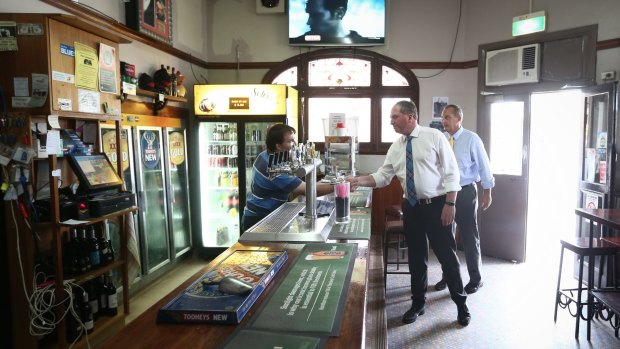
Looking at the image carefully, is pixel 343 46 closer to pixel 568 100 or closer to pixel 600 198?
pixel 600 198

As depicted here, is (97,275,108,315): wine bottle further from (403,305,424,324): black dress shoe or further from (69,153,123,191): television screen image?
(403,305,424,324): black dress shoe

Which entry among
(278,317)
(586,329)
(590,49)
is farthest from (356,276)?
(590,49)

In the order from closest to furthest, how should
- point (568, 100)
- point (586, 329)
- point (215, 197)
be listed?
point (586, 329) → point (215, 197) → point (568, 100)

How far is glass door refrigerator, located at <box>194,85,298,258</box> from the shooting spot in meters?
5.36

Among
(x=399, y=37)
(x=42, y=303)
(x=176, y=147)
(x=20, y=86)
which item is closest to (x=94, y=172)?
(x=20, y=86)

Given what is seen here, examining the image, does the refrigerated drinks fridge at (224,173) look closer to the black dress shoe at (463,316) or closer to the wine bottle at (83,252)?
the wine bottle at (83,252)

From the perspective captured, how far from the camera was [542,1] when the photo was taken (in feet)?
16.7

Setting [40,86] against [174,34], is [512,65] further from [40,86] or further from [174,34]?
[40,86]

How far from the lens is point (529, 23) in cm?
513

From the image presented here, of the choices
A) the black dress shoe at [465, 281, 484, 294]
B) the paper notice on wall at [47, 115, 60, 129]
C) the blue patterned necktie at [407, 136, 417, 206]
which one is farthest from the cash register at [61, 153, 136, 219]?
the black dress shoe at [465, 281, 484, 294]

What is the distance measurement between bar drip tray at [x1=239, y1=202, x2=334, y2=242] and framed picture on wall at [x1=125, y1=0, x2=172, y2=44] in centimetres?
259

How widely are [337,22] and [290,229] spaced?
421 cm

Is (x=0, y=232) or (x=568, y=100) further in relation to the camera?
(x=568, y=100)

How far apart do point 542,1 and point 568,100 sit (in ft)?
10.6
